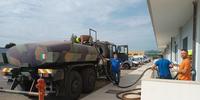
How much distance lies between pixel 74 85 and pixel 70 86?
35 cm

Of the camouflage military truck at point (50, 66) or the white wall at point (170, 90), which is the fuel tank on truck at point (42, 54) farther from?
the white wall at point (170, 90)

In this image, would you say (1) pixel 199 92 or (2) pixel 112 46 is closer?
(1) pixel 199 92

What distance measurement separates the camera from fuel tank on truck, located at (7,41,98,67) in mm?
6996

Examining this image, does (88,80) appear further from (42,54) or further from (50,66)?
(42,54)

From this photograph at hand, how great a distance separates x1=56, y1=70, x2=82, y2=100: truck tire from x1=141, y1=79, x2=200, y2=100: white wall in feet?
9.55

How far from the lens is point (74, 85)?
8.02 m

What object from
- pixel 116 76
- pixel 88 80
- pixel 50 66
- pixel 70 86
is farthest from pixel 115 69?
pixel 50 66

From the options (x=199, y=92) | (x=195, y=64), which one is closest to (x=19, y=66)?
(x=199, y=92)

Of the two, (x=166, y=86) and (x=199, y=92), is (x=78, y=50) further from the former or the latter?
(x=199, y=92)

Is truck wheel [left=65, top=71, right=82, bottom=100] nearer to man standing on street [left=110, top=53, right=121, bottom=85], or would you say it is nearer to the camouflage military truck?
the camouflage military truck

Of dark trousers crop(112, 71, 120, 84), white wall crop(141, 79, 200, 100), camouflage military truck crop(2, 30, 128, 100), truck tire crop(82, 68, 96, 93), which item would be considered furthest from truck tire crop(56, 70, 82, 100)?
dark trousers crop(112, 71, 120, 84)

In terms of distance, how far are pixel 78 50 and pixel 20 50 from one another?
6.56ft

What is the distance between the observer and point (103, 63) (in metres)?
11.4

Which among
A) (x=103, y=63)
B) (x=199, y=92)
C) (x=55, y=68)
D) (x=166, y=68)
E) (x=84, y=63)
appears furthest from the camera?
(x=103, y=63)
